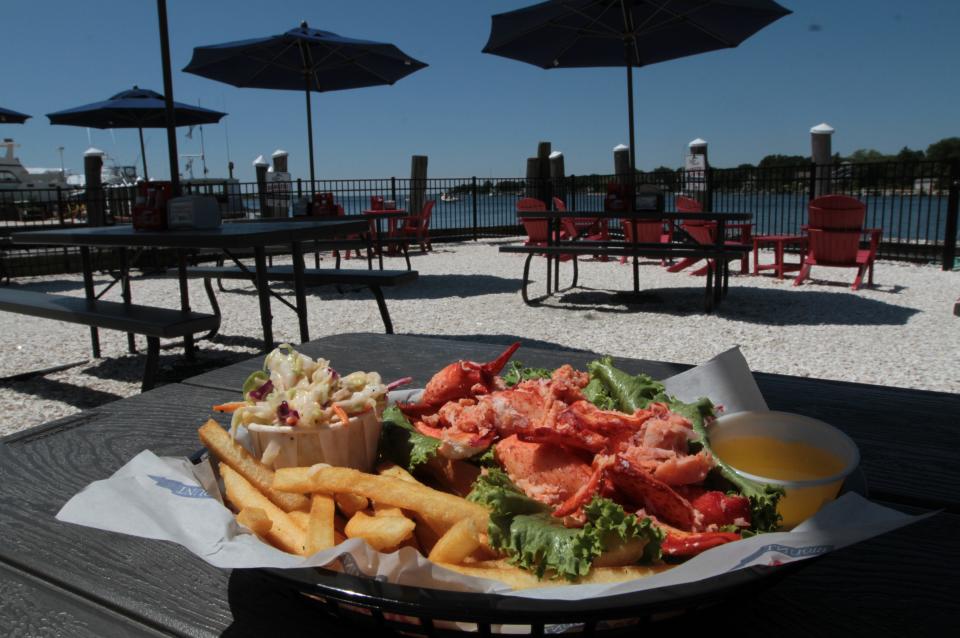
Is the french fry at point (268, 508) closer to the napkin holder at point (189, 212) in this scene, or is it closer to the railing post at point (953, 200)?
the napkin holder at point (189, 212)

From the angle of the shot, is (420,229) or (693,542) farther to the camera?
(420,229)

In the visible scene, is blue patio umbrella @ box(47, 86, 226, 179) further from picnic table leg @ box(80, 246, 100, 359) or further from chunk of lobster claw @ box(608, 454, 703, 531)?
chunk of lobster claw @ box(608, 454, 703, 531)

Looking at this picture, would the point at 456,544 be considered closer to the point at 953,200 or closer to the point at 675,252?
the point at 675,252

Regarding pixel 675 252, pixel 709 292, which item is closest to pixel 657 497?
pixel 675 252

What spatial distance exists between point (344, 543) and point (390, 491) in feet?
0.54

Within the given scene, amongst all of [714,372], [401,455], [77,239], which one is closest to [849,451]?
[714,372]

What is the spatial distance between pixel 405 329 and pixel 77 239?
3.55 m

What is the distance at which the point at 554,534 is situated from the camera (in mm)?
747

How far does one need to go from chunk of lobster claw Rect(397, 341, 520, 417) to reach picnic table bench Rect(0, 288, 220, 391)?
3580 millimetres

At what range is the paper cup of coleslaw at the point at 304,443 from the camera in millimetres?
948

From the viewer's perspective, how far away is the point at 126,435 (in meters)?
1.42

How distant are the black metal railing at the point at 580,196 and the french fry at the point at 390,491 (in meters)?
7.63

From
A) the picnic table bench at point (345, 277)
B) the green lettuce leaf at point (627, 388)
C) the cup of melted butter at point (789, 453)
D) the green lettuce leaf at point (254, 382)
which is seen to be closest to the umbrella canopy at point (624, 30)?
the picnic table bench at point (345, 277)

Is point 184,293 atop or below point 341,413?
→ below
